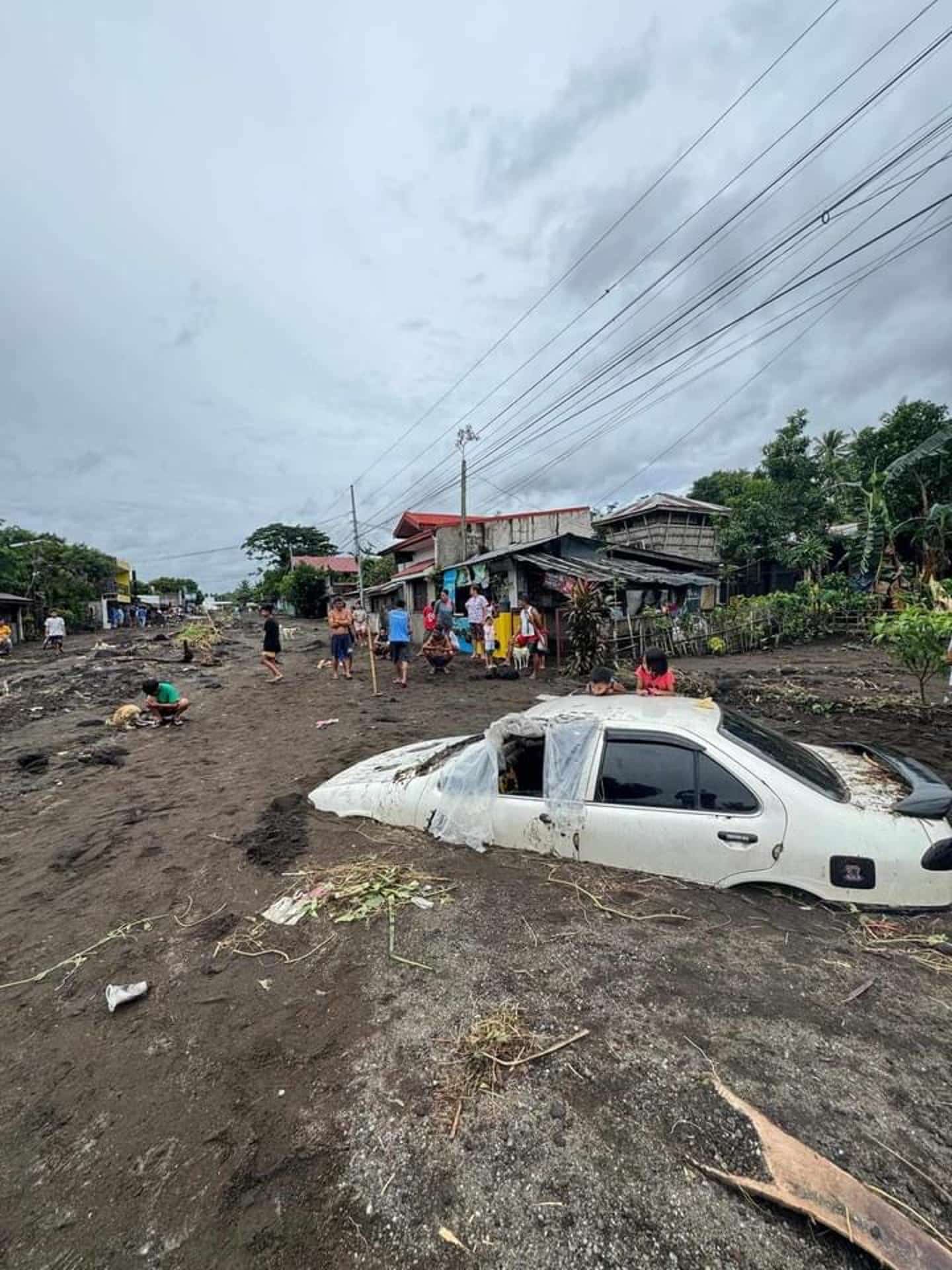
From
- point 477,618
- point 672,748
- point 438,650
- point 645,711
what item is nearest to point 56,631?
point 438,650

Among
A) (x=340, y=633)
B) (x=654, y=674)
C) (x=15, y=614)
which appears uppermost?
(x=15, y=614)

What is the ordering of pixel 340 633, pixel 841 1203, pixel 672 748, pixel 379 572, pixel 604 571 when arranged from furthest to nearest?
pixel 379 572
pixel 604 571
pixel 340 633
pixel 672 748
pixel 841 1203

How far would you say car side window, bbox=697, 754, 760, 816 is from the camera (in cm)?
317

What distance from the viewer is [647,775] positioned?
341 cm

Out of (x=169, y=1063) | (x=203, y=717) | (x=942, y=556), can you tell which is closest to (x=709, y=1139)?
(x=169, y=1063)

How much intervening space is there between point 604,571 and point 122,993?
14.4 meters

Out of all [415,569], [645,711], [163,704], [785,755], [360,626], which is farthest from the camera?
[415,569]

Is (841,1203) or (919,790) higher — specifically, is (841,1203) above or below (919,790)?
below

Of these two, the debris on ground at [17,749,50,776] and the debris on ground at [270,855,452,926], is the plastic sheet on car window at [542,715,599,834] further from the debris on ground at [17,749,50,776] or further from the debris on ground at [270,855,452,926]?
the debris on ground at [17,749,50,776]

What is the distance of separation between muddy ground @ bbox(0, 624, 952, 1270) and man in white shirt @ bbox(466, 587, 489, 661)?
11244 millimetres

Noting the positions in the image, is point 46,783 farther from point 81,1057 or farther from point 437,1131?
point 437,1131

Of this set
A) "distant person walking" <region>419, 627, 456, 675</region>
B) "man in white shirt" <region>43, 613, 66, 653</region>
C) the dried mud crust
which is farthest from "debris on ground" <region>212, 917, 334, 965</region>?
"man in white shirt" <region>43, 613, 66, 653</region>

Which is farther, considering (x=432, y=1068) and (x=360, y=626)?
(x=360, y=626)

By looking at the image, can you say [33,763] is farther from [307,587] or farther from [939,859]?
[307,587]
